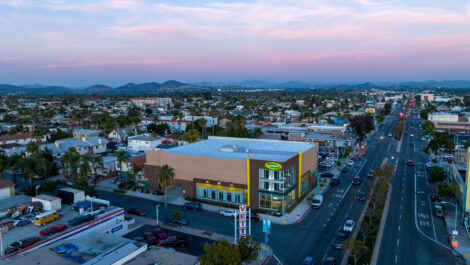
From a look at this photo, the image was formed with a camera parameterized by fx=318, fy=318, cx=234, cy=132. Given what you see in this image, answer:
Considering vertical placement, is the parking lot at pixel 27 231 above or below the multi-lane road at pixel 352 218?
above

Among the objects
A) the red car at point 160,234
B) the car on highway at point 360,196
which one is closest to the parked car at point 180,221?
the red car at point 160,234

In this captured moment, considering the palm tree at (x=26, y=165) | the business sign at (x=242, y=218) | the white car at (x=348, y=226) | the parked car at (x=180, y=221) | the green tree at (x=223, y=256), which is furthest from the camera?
the palm tree at (x=26, y=165)

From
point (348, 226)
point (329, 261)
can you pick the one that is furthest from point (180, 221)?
point (348, 226)

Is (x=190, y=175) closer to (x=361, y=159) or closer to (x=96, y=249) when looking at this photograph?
(x=96, y=249)

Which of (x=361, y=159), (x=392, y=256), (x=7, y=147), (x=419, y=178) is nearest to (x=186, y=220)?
(x=392, y=256)

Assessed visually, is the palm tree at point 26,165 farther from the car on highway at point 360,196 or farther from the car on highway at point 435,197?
the car on highway at point 435,197

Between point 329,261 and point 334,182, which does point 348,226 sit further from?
point 334,182

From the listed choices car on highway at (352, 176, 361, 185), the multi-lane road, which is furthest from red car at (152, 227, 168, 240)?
car on highway at (352, 176, 361, 185)
